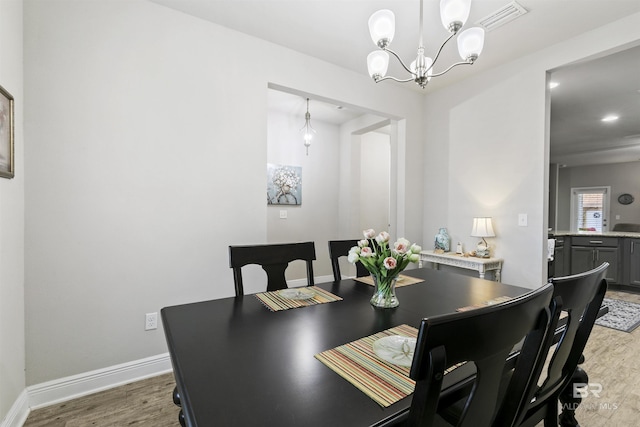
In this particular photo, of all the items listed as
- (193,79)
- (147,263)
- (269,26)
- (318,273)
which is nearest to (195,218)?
(147,263)

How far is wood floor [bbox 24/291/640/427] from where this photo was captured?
1640 millimetres

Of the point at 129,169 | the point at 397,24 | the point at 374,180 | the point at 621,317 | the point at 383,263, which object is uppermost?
the point at 397,24

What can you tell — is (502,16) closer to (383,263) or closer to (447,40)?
(447,40)

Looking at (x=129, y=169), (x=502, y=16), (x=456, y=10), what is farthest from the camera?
(x=502, y=16)

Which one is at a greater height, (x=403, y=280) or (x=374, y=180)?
(x=374, y=180)

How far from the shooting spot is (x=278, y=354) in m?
0.94

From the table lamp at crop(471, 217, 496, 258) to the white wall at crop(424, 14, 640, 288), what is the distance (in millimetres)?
95

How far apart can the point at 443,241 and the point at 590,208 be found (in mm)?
8070

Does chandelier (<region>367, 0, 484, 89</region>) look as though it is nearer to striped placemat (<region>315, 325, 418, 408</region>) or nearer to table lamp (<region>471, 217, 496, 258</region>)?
striped placemat (<region>315, 325, 418, 408</region>)

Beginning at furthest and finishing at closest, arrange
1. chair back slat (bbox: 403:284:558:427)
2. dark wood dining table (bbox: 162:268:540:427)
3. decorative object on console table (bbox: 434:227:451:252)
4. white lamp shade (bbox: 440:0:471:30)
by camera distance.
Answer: decorative object on console table (bbox: 434:227:451:252), white lamp shade (bbox: 440:0:471:30), dark wood dining table (bbox: 162:268:540:427), chair back slat (bbox: 403:284:558:427)

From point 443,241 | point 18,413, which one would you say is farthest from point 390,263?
point 443,241

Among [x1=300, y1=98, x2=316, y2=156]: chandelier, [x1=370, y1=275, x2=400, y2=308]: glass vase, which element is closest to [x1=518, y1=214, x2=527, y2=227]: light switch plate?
[x1=370, y1=275, x2=400, y2=308]: glass vase

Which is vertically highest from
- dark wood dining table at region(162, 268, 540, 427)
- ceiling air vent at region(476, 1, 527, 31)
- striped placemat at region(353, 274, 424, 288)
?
ceiling air vent at region(476, 1, 527, 31)

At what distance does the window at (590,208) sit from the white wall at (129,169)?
377 inches
